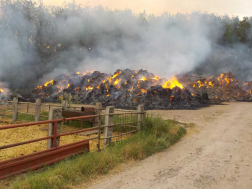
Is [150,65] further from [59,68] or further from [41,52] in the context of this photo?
[41,52]

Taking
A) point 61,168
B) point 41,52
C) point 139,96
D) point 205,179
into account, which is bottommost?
point 205,179

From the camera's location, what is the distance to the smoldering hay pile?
22000 mm

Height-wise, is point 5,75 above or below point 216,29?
below

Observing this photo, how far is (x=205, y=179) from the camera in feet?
14.0

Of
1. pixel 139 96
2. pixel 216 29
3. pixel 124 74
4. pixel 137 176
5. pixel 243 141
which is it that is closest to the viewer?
pixel 137 176

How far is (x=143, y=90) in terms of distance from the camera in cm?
2414

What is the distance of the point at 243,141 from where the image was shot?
24.4 feet

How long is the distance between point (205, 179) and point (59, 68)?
129ft

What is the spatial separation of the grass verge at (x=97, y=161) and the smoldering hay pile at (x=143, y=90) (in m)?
12.7

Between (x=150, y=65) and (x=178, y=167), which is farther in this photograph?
(x=150, y=65)

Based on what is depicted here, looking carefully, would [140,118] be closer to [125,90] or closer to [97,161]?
[97,161]

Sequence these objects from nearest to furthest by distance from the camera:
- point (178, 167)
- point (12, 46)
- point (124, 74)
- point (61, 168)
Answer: point (61, 168), point (178, 167), point (124, 74), point (12, 46)

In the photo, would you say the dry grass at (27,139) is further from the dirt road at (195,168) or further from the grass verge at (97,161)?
the dirt road at (195,168)

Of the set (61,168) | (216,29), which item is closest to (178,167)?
(61,168)
